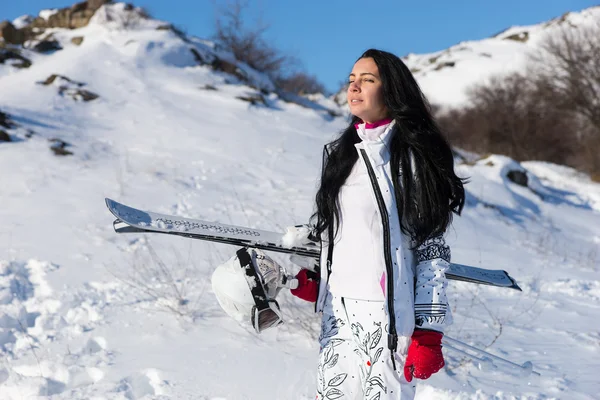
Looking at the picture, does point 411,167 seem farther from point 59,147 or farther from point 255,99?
point 255,99

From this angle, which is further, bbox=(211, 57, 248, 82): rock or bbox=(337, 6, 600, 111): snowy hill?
bbox=(337, 6, 600, 111): snowy hill

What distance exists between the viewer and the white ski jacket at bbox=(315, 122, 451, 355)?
Result: 5.47 feet

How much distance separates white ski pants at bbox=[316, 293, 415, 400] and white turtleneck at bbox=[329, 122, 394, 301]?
52 mm

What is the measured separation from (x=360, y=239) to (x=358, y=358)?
1.37 feet

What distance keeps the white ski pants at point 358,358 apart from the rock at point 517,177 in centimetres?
1036

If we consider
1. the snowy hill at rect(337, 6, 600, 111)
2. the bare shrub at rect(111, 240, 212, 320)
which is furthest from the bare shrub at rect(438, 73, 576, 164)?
the bare shrub at rect(111, 240, 212, 320)

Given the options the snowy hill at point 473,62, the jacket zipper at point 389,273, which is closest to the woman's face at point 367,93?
the jacket zipper at point 389,273

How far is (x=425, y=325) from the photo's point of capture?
1.65m

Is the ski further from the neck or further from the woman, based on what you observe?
the neck

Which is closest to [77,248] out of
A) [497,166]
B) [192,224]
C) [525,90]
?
[192,224]

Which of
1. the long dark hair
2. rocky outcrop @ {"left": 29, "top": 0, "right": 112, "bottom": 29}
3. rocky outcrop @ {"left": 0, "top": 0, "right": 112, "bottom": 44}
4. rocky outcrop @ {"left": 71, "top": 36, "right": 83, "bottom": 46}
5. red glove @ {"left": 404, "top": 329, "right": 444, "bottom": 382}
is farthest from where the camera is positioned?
rocky outcrop @ {"left": 29, "top": 0, "right": 112, "bottom": 29}

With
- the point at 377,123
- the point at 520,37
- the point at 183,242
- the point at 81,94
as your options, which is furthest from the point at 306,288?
the point at 520,37

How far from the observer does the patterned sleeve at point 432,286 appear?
1.66 meters

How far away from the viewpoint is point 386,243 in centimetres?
168
